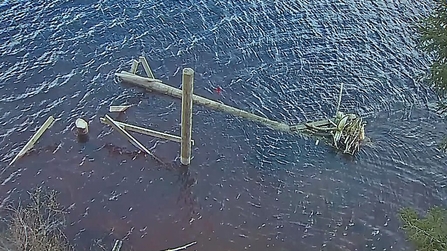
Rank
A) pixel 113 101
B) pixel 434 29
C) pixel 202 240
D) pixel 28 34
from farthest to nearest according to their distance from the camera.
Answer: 1. pixel 28 34
2. pixel 113 101
3. pixel 202 240
4. pixel 434 29

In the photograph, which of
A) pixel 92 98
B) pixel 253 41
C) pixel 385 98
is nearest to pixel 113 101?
pixel 92 98

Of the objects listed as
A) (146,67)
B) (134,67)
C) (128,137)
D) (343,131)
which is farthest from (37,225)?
(343,131)

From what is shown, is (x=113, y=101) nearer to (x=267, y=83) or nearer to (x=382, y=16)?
(x=267, y=83)

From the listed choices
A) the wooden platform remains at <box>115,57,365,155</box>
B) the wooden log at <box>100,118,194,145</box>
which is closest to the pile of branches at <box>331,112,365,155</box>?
the wooden platform remains at <box>115,57,365,155</box>

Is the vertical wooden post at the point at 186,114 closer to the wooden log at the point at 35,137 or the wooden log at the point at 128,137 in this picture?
the wooden log at the point at 128,137

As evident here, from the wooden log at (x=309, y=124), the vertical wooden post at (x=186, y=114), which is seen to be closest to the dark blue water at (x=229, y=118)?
the wooden log at (x=309, y=124)

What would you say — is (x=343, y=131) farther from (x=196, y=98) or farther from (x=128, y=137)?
(x=128, y=137)
